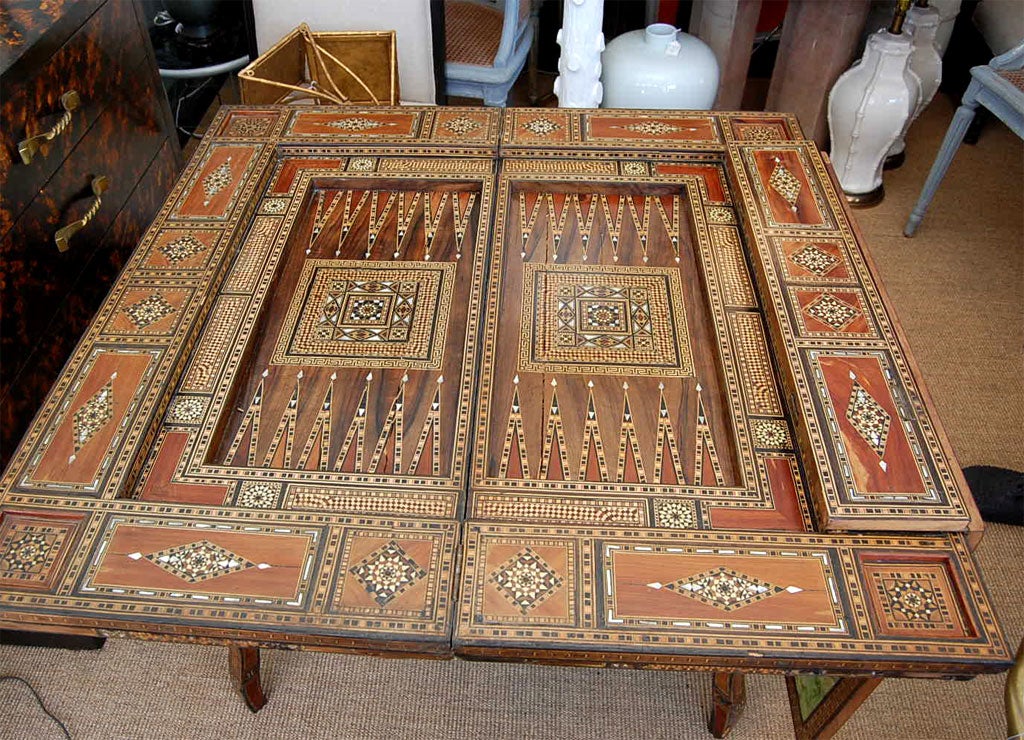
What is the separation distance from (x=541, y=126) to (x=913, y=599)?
1.53m

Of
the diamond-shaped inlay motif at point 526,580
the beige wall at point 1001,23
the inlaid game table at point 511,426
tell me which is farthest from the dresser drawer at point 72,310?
the beige wall at point 1001,23

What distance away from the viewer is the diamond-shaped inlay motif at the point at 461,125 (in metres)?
2.24

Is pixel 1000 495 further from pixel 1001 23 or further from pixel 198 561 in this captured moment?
pixel 1001 23

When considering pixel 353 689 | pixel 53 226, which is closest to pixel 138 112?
pixel 53 226

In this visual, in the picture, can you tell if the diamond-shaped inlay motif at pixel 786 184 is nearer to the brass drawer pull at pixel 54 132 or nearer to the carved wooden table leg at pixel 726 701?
the carved wooden table leg at pixel 726 701

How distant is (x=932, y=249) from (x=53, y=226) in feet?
10.2

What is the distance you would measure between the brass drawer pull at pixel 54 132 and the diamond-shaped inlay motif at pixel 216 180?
13.2 inches

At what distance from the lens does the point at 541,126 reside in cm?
225

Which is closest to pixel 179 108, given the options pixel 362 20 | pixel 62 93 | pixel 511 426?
pixel 362 20

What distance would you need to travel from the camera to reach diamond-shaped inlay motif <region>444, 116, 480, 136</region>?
2236mm

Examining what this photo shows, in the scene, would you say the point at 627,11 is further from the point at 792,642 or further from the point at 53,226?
the point at 792,642

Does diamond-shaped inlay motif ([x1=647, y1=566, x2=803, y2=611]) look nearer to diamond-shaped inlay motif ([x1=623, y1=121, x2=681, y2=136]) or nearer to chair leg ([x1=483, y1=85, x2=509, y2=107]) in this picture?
diamond-shaped inlay motif ([x1=623, y1=121, x2=681, y2=136])

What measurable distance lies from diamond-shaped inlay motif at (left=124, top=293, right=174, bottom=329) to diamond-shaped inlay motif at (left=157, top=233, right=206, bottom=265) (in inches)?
4.9

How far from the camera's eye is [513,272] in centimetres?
191
